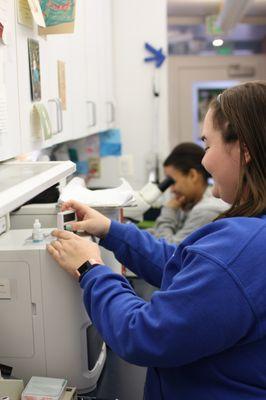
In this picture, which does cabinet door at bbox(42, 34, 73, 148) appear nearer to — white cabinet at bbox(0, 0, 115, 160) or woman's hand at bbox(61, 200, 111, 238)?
white cabinet at bbox(0, 0, 115, 160)

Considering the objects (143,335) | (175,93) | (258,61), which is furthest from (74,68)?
(258,61)

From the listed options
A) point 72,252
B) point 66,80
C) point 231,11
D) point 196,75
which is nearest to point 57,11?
point 66,80

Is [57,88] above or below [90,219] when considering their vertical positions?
above

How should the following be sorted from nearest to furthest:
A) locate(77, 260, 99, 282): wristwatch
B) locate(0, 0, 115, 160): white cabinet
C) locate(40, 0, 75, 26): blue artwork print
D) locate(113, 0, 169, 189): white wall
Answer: locate(77, 260, 99, 282): wristwatch → locate(0, 0, 115, 160): white cabinet → locate(40, 0, 75, 26): blue artwork print → locate(113, 0, 169, 189): white wall

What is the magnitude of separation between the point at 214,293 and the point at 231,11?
2.91 metres

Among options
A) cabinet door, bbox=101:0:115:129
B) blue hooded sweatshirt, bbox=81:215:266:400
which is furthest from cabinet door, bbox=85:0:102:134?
blue hooded sweatshirt, bbox=81:215:266:400

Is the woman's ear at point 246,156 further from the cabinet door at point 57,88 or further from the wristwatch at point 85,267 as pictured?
the cabinet door at point 57,88

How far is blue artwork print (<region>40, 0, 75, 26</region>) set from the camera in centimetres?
154

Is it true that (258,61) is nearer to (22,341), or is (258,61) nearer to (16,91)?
(16,91)

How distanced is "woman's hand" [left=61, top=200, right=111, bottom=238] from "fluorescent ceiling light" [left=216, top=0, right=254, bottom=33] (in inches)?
85.4

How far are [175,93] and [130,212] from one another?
111 inches

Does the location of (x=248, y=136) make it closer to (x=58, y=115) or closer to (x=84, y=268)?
(x=84, y=268)

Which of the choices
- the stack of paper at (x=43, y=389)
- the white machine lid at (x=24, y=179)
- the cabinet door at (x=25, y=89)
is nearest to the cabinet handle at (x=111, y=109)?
the cabinet door at (x=25, y=89)

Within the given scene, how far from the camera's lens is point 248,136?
1.05m
